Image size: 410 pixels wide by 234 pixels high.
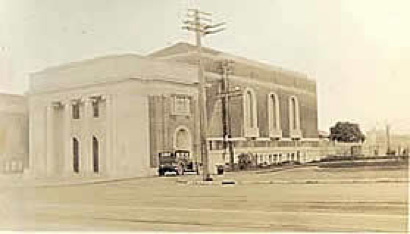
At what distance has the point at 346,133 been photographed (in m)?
2.79

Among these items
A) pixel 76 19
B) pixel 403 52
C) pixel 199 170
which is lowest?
pixel 199 170

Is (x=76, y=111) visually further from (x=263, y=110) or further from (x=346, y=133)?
(x=346, y=133)

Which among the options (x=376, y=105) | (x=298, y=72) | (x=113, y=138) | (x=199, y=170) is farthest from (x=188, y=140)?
(x=376, y=105)

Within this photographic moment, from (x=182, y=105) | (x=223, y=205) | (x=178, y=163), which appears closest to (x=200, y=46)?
(x=182, y=105)

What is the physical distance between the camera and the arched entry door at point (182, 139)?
3129mm

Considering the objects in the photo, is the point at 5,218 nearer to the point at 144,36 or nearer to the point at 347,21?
the point at 144,36

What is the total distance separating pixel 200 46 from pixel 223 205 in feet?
2.14

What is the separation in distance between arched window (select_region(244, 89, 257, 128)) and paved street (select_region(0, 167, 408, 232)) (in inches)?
8.0

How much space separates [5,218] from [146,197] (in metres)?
0.70

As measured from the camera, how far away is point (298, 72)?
289cm

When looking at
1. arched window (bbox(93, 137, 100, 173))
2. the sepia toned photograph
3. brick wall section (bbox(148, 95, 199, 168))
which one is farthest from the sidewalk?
brick wall section (bbox(148, 95, 199, 168))

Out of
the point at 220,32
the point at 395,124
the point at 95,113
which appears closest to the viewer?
the point at 395,124

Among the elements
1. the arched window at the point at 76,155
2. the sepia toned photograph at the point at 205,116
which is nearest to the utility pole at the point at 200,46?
the sepia toned photograph at the point at 205,116

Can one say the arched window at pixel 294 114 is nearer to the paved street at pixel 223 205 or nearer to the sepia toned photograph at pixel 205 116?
the sepia toned photograph at pixel 205 116
